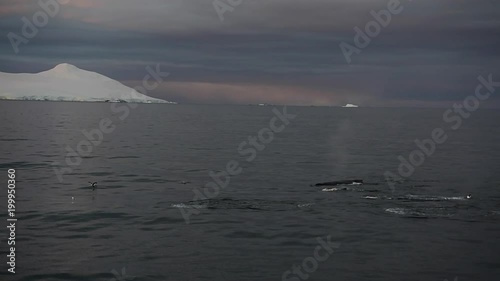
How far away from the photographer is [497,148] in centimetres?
8481

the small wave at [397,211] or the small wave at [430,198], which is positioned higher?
the small wave at [430,198]

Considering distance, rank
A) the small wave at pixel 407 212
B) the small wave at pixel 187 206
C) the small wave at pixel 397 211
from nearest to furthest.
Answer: the small wave at pixel 407 212 → the small wave at pixel 397 211 → the small wave at pixel 187 206

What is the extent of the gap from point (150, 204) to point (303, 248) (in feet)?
41.6

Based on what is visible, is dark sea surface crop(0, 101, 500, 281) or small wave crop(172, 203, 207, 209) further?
small wave crop(172, 203, 207, 209)

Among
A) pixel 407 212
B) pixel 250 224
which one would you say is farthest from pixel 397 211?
pixel 250 224

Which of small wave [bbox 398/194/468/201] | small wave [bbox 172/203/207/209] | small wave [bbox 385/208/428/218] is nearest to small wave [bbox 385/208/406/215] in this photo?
small wave [bbox 385/208/428/218]

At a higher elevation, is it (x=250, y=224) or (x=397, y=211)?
(x=397, y=211)

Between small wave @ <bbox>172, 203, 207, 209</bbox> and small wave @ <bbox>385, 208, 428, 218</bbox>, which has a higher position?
small wave @ <bbox>172, 203, 207, 209</bbox>

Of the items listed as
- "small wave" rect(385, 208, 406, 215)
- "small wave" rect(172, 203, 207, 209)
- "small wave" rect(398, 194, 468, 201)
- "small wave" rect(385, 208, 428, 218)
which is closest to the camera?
"small wave" rect(385, 208, 428, 218)

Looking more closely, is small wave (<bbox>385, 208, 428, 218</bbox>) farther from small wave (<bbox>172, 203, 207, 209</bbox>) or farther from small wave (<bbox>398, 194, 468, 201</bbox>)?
small wave (<bbox>172, 203, 207, 209</bbox>)

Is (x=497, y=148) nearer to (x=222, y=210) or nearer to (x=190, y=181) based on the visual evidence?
(x=190, y=181)

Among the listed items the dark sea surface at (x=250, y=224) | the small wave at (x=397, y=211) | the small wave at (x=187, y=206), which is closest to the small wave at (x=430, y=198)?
the dark sea surface at (x=250, y=224)

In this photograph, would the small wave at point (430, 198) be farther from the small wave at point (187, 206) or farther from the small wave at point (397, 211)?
the small wave at point (187, 206)

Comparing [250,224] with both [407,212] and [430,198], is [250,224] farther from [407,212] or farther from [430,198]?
[430,198]
